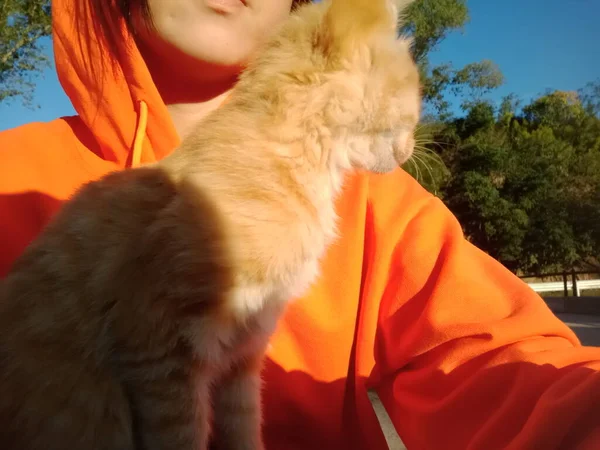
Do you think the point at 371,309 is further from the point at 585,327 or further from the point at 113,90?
the point at 585,327

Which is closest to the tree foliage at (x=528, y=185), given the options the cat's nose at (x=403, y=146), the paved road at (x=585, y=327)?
the paved road at (x=585, y=327)

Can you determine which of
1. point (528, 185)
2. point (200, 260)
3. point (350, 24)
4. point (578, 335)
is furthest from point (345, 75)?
point (528, 185)

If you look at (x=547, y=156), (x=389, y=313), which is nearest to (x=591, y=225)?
(x=547, y=156)

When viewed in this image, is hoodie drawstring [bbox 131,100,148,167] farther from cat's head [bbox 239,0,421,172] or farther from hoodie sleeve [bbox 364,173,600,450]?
hoodie sleeve [bbox 364,173,600,450]

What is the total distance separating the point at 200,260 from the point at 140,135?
0.59 meters

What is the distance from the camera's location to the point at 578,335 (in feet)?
16.6

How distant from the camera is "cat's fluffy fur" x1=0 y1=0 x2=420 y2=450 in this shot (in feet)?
3.10

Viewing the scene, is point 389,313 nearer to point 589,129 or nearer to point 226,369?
point 226,369

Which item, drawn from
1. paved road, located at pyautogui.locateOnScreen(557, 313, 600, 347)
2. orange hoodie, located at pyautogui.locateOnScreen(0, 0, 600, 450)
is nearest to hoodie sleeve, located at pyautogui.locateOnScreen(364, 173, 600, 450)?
orange hoodie, located at pyautogui.locateOnScreen(0, 0, 600, 450)

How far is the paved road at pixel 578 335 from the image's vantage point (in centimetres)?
122

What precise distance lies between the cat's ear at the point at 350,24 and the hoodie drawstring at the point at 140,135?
53 centimetres

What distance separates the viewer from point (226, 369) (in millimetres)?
1181

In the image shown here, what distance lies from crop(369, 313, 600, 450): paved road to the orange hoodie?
0.09 feet

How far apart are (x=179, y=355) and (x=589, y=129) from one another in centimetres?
1272
